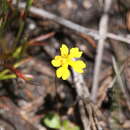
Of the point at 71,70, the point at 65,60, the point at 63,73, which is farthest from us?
the point at 71,70

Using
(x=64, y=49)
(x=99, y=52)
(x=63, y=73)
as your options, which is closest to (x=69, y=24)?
(x=99, y=52)

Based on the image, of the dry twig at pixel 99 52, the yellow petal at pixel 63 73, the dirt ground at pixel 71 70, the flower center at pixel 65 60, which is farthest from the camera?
the dry twig at pixel 99 52

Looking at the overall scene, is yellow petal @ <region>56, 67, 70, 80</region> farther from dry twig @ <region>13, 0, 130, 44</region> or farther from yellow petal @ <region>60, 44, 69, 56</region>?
dry twig @ <region>13, 0, 130, 44</region>

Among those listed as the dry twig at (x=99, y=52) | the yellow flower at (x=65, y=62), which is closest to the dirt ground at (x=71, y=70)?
the dry twig at (x=99, y=52)

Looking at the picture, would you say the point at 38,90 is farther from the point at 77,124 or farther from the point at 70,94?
the point at 77,124

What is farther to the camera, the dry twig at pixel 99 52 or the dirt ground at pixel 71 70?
the dry twig at pixel 99 52

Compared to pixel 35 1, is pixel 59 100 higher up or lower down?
lower down

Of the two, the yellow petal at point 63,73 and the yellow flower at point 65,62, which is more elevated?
the yellow flower at point 65,62

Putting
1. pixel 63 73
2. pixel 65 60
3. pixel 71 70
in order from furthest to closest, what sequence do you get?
pixel 71 70, pixel 65 60, pixel 63 73

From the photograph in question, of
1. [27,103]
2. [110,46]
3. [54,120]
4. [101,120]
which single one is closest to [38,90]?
[27,103]

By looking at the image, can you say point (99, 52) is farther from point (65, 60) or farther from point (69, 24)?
point (65, 60)

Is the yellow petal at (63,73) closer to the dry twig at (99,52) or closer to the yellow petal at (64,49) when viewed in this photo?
the yellow petal at (64,49)
